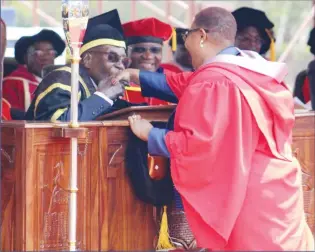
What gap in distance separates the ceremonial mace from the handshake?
2.31ft

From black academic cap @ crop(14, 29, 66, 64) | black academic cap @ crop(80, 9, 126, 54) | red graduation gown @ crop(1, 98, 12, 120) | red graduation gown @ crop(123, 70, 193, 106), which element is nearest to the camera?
red graduation gown @ crop(123, 70, 193, 106)

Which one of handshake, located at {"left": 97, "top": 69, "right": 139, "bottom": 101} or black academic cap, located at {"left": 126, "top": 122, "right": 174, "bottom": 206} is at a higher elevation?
handshake, located at {"left": 97, "top": 69, "right": 139, "bottom": 101}

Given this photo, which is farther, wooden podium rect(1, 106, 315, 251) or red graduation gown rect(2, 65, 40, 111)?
red graduation gown rect(2, 65, 40, 111)

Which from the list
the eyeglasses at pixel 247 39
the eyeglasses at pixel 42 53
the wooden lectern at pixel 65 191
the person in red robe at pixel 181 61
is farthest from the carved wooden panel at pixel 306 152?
the eyeglasses at pixel 42 53

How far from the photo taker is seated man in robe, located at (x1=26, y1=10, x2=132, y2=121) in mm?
6375

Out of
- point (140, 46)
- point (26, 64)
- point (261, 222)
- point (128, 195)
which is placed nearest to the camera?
point (261, 222)

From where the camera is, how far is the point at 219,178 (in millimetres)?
5586

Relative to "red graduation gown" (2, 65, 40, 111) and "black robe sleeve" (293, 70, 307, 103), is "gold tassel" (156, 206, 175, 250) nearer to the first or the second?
"red graduation gown" (2, 65, 40, 111)

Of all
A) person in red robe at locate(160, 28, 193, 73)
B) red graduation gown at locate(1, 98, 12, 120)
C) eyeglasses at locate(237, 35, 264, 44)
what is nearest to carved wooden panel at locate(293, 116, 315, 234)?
eyeglasses at locate(237, 35, 264, 44)

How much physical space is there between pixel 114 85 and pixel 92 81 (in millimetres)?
435

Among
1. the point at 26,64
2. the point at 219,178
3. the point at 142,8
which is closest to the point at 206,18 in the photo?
the point at 219,178

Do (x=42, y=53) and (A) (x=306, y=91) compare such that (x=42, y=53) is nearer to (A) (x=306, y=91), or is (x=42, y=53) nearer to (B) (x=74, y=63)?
(A) (x=306, y=91)

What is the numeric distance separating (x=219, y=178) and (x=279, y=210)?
1.26 feet

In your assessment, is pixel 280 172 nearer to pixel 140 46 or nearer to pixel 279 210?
pixel 279 210
